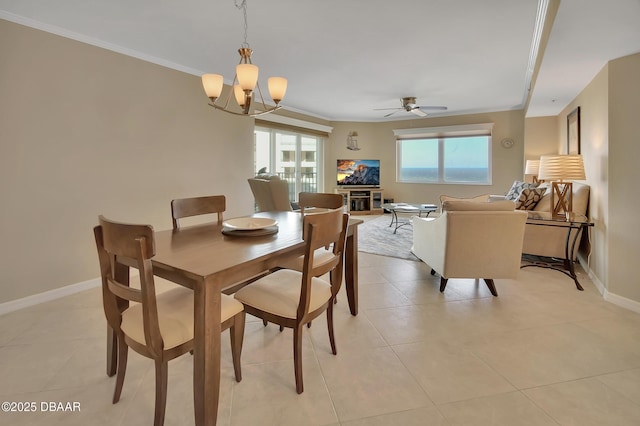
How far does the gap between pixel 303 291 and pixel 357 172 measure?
6.57 m

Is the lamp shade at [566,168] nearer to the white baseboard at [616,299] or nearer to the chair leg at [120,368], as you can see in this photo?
the white baseboard at [616,299]

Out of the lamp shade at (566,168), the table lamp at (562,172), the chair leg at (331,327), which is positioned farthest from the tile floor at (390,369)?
the lamp shade at (566,168)

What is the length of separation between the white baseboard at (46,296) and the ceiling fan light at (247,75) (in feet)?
8.09

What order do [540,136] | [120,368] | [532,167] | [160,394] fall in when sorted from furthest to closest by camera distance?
[540,136]
[532,167]
[120,368]
[160,394]

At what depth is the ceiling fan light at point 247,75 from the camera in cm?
203

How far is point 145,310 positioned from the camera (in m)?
1.18

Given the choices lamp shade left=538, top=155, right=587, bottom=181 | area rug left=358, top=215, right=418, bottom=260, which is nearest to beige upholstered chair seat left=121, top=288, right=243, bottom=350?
area rug left=358, top=215, right=418, bottom=260

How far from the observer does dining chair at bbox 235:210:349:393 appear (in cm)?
150

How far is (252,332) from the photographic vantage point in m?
2.20

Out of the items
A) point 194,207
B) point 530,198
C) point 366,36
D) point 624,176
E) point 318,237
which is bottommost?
point 318,237

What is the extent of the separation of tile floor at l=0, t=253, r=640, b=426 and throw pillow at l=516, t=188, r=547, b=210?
5.53 feet

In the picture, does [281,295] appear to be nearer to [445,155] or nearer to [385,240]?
[385,240]

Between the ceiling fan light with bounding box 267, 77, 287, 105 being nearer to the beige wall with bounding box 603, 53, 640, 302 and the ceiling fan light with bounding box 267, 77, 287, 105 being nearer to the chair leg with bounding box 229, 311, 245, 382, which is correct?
the chair leg with bounding box 229, 311, 245, 382

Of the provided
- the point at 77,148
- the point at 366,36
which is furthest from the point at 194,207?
the point at 366,36
